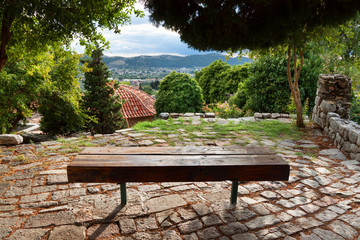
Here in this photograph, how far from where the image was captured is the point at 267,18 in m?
1.73

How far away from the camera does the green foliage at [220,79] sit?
15405 mm

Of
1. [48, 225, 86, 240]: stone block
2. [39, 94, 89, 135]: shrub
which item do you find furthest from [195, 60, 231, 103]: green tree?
[48, 225, 86, 240]: stone block

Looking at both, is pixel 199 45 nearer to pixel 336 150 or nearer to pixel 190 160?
pixel 190 160

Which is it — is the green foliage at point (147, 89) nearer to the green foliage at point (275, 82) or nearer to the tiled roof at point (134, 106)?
the tiled roof at point (134, 106)

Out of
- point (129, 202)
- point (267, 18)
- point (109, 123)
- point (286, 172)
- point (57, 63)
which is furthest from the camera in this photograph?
point (109, 123)

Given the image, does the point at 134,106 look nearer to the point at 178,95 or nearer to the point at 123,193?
the point at 178,95

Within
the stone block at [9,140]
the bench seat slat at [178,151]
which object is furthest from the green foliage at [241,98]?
the stone block at [9,140]

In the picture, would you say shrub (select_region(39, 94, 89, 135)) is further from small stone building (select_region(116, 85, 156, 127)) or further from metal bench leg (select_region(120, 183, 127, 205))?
metal bench leg (select_region(120, 183, 127, 205))

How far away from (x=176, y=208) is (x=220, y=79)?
14866 millimetres

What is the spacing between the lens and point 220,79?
658 inches

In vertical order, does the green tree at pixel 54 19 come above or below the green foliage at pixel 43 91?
above

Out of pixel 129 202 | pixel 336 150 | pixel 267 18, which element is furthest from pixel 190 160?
pixel 336 150

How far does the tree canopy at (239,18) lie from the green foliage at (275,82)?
663cm

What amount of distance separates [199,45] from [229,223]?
176cm
